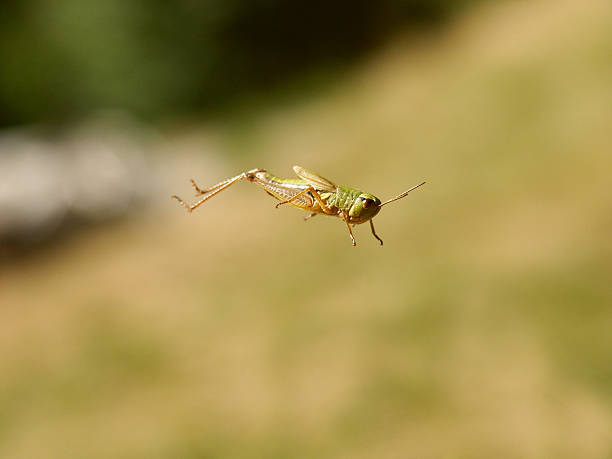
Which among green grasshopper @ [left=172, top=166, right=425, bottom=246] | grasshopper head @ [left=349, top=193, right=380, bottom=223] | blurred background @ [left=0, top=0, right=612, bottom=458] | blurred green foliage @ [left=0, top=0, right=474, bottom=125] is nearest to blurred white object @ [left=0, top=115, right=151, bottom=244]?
blurred background @ [left=0, top=0, right=612, bottom=458]

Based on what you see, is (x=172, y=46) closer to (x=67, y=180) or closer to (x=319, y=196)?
(x=67, y=180)

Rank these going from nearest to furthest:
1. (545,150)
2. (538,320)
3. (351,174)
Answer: (538,320), (545,150), (351,174)

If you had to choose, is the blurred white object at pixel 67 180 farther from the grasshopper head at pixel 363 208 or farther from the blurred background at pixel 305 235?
the grasshopper head at pixel 363 208

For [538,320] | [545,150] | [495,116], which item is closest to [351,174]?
[495,116]

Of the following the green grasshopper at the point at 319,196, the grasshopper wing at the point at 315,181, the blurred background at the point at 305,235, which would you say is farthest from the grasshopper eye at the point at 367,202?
the blurred background at the point at 305,235

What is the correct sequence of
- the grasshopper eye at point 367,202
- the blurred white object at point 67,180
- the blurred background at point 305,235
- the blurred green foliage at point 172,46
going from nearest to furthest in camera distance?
the grasshopper eye at point 367,202 < the blurred background at point 305,235 < the blurred white object at point 67,180 < the blurred green foliage at point 172,46

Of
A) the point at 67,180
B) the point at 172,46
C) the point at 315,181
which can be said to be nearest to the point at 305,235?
the point at 67,180

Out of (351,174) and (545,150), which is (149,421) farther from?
(545,150)
